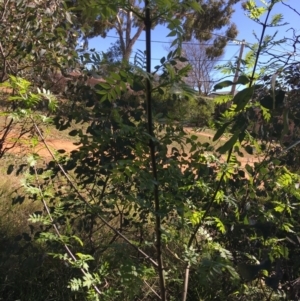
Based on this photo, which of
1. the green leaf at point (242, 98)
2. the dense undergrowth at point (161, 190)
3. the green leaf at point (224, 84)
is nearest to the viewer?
the green leaf at point (242, 98)

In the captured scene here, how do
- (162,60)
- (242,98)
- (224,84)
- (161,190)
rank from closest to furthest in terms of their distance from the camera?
(242,98) → (224,84) → (162,60) → (161,190)

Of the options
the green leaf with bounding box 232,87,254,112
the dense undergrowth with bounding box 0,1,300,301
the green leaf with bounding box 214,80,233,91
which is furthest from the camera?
the dense undergrowth with bounding box 0,1,300,301

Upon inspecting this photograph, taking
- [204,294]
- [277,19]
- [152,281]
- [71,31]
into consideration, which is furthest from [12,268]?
[277,19]

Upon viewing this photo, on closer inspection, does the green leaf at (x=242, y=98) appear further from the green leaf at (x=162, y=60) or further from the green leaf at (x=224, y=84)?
the green leaf at (x=162, y=60)

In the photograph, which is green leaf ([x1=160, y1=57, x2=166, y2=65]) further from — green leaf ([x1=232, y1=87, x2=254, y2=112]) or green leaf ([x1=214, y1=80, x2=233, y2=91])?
green leaf ([x1=232, y1=87, x2=254, y2=112])

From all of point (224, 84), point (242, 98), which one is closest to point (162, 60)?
point (224, 84)

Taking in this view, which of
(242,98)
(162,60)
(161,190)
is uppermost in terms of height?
(162,60)

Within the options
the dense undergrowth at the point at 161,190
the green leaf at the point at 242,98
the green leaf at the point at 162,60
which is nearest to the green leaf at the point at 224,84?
the dense undergrowth at the point at 161,190

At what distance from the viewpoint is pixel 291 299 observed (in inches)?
89.7

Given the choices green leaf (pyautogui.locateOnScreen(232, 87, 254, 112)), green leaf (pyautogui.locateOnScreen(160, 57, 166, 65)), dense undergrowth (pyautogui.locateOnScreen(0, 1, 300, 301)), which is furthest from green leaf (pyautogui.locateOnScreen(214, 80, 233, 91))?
green leaf (pyautogui.locateOnScreen(160, 57, 166, 65))

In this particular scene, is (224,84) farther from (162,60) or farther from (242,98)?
(162,60)

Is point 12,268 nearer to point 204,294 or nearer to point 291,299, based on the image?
point 204,294

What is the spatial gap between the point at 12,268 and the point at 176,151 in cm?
127

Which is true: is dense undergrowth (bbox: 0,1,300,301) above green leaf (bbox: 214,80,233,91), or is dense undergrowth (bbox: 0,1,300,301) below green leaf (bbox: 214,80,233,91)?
below
